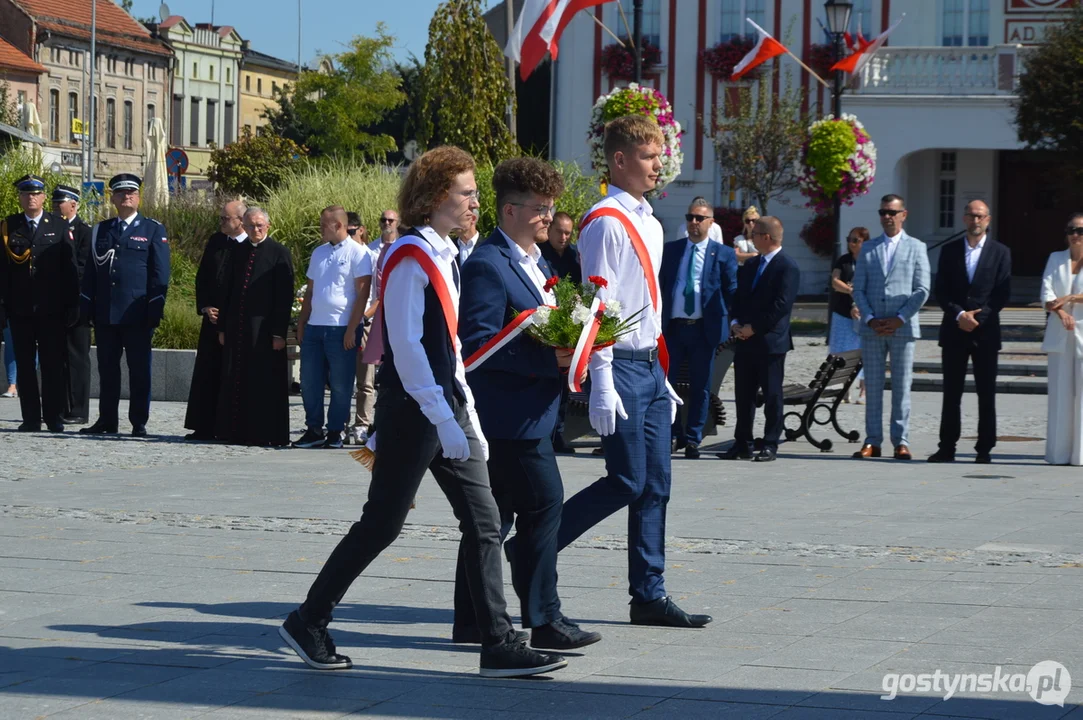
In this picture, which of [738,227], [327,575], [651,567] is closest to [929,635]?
[651,567]

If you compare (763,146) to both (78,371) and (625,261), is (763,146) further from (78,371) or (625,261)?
(625,261)

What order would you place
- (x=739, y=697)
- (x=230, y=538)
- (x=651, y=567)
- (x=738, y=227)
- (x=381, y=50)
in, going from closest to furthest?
1. (x=739, y=697)
2. (x=651, y=567)
3. (x=230, y=538)
4. (x=738, y=227)
5. (x=381, y=50)

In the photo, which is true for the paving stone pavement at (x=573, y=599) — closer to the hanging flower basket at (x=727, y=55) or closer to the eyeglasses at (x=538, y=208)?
the eyeglasses at (x=538, y=208)

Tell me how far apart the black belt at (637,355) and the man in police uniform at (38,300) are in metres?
9.13

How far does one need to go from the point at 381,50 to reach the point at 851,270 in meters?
44.9

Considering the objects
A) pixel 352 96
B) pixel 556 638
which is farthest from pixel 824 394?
pixel 352 96

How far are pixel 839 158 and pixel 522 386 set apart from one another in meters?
20.7

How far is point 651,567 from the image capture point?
653 centimetres

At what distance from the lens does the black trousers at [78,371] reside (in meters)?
15.0

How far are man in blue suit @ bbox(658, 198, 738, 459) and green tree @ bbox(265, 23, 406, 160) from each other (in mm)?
44976

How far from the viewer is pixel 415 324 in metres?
5.46

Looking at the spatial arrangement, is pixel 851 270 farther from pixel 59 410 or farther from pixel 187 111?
pixel 187 111

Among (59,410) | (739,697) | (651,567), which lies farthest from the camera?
(59,410)

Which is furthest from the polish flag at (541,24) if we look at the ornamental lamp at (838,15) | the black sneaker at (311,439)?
the black sneaker at (311,439)
